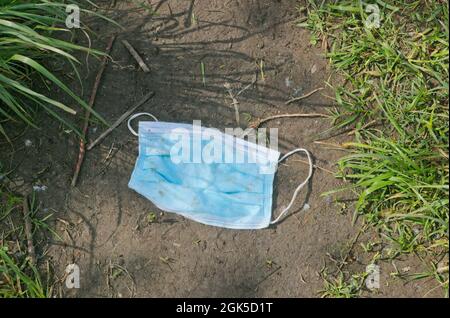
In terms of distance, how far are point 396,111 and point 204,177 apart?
0.88 metres

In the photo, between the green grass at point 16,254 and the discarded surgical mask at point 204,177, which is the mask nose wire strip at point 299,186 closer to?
the discarded surgical mask at point 204,177

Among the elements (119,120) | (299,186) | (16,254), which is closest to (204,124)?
(119,120)

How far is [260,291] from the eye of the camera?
2.38 meters

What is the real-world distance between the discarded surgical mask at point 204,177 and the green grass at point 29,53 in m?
0.32

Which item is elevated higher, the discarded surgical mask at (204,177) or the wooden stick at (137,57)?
the wooden stick at (137,57)

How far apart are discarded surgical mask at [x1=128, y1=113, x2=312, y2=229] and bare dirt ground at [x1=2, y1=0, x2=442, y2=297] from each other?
42mm

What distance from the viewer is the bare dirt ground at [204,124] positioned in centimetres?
240

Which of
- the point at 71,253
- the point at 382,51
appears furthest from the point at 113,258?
the point at 382,51

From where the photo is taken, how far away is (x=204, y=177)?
8.21ft

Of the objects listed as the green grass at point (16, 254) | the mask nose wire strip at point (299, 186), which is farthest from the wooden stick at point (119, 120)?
the mask nose wire strip at point (299, 186)

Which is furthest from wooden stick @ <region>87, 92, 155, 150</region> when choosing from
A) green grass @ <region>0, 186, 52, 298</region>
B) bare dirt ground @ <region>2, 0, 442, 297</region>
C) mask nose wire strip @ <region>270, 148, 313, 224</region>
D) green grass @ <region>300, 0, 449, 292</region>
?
green grass @ <region>300, 0, 449, 292</region>

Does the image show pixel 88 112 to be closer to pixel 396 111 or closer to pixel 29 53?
pixel 29 53

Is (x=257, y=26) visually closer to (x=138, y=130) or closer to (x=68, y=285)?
(x=138, y=130)

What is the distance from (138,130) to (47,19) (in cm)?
61
